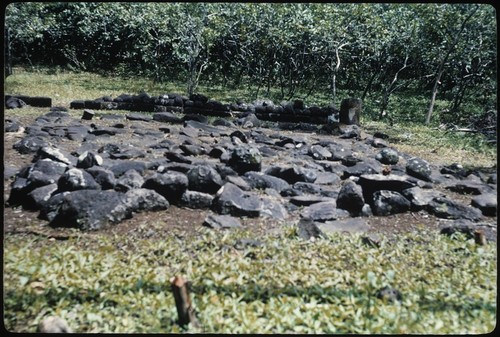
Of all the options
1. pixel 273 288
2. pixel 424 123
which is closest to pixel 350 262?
pixel 273 288

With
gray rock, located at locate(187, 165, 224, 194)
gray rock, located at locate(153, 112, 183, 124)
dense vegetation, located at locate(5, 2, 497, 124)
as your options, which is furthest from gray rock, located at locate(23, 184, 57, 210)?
dense vegetation, located at locate(5, 2, 497, 124)

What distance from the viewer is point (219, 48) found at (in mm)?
21422

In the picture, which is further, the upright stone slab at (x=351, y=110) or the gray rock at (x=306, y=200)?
the upright stone slab at (x=351, y=110)

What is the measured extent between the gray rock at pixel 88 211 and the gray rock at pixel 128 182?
71 centimetres

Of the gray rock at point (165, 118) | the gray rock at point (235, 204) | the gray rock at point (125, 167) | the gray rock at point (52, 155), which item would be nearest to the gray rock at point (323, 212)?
the gray rock at point (235, 204)

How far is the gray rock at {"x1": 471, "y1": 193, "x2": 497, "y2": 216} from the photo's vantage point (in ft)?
18.0

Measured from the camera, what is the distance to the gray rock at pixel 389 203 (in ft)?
17.3

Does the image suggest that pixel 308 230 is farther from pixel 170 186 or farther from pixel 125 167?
pixel 125 167

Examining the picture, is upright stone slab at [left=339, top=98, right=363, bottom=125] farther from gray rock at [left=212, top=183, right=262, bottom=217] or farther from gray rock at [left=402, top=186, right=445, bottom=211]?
gray rock at [left=212, top=183, right=262, bottom=217]

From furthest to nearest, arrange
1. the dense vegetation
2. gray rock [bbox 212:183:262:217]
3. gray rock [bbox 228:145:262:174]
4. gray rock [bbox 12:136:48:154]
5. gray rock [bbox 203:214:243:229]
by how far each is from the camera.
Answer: the dense vegetation, gray rock [bbox 12:136:48:154], gray rock [bbox 228:145:262:174], gray rock [bbox 212:183:262:217], gray rock [bbox 203:214:243:229]

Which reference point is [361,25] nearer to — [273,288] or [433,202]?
[433,202]

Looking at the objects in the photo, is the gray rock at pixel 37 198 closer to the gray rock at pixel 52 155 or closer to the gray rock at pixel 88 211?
the gray rock at pixel 88 211

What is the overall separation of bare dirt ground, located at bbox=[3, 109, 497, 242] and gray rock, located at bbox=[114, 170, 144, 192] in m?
0.64

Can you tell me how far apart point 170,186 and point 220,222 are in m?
0.87
